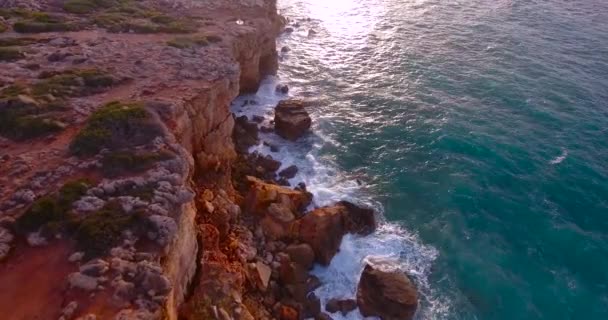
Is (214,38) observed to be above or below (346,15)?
above

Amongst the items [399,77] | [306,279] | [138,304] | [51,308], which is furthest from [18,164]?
[399,77]

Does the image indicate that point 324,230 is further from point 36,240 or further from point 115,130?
point 36,240

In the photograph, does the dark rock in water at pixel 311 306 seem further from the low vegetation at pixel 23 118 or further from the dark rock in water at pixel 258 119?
the dark rock in water at pixel 258 119

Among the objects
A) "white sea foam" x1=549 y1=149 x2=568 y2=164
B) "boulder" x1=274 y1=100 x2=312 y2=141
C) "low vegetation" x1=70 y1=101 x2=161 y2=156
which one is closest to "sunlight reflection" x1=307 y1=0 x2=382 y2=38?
"boulder" x1=274 y1=100 x2=312 y2=141

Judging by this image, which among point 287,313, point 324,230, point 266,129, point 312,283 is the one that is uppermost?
point 266,129

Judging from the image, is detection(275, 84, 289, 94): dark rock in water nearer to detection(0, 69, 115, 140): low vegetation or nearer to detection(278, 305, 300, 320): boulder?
detection(0, 69, 115, 140): low vegetation

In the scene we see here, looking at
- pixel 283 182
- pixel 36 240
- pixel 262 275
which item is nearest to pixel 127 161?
pixel 36 240
